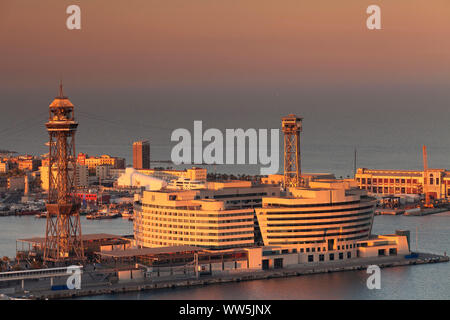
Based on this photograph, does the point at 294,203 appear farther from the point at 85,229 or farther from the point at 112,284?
the point at 85,229

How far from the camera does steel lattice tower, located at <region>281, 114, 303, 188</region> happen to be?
51938 millimetres

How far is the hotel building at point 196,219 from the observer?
39312mm

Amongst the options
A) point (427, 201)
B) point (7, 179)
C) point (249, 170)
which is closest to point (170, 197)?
point (427, 201)

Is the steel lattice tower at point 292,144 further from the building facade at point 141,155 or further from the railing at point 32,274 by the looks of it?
the building facade at point 141,155

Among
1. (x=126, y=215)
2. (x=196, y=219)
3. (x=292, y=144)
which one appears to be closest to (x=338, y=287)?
(x=196, y=219)

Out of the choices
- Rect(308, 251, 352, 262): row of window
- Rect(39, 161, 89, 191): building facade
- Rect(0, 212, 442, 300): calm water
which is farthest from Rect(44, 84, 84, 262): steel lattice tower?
Rect(39, 161, 89, 191): building facade

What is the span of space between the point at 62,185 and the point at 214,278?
7.10m

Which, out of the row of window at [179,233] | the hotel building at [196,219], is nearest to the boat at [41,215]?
the hotel building at [196,219]

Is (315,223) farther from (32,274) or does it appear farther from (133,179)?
(133,179)

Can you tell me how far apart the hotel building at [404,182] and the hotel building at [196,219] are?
26.9 m

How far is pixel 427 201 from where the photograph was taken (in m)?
61.9

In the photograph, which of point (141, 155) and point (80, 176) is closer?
point (80, 176)

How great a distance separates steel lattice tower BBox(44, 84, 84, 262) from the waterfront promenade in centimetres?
404

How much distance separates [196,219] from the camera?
39625 millimetres
